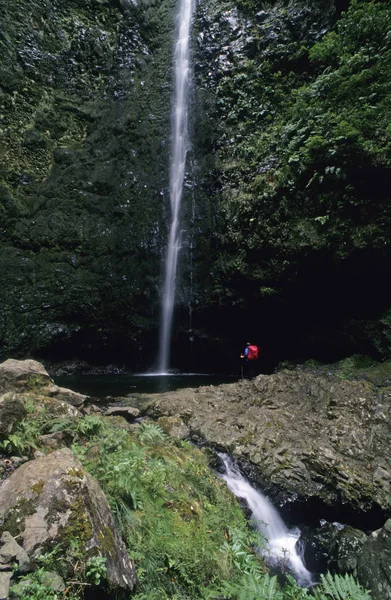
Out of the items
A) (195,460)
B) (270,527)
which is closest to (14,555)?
(195,460)

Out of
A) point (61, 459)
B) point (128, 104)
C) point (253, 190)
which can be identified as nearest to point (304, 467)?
point (61, 459)

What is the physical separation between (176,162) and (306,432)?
1291 cm

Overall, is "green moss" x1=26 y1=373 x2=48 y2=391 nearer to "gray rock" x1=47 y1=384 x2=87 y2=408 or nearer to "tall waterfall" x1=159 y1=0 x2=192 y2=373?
"gray rock" x1=47 y1=384 x2=87 y2=408

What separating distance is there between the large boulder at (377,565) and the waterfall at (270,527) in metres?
0.79

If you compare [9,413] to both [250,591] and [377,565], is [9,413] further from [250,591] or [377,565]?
[377,565]

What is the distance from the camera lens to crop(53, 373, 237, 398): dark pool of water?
998cm

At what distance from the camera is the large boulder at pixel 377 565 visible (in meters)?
3.08

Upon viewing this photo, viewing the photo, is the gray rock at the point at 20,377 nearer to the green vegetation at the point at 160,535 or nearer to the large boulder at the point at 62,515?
the green vegetation at the point at 160,535

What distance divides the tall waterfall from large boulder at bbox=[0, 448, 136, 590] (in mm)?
12317

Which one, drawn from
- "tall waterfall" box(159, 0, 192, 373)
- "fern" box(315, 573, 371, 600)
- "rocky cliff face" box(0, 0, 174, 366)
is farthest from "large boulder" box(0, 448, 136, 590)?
"tall waterfall" box(159, 0, 192, 373)

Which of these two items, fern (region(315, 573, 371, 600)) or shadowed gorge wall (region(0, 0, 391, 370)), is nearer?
fern (region(315, 573, 371, 600))

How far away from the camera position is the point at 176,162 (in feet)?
50.8

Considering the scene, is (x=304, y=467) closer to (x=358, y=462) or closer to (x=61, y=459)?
(x=358, y=462)

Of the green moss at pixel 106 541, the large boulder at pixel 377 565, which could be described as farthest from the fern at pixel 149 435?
the large boulder at pixel 377 565
